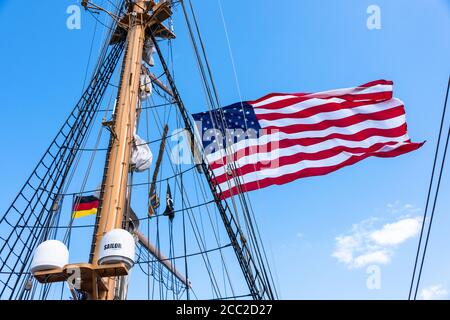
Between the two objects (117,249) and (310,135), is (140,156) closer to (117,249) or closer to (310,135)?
(310,135)

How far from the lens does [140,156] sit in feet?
30.8

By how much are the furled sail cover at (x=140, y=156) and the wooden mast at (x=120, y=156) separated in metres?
1.20

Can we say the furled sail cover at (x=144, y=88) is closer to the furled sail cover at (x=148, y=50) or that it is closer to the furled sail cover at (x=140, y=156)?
the furled sail cover at (x=148, y=50)

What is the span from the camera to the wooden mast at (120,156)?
247 inches

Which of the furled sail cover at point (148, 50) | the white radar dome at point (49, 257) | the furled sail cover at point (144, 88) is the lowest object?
the white radar dome at point (49, 257)

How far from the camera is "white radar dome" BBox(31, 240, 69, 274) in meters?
5.01

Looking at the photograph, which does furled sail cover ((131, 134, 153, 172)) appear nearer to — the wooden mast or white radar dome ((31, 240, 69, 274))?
the wooden mast

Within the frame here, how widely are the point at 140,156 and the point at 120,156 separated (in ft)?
7.11

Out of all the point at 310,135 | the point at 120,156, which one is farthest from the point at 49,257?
the point at 310,135

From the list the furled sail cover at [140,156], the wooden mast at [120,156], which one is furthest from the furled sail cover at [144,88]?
the furled sail cover at [140,156]

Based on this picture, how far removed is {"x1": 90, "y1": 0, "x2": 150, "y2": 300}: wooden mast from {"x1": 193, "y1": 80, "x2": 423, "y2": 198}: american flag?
1.91 meters

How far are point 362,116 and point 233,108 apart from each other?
299 centimetres
